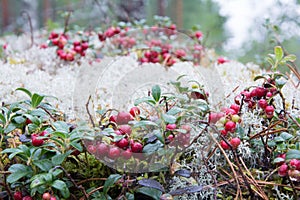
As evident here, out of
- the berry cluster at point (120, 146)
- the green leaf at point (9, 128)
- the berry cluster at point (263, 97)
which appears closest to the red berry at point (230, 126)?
the berry cluster at point (263, 97)

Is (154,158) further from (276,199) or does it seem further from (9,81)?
(9,81)

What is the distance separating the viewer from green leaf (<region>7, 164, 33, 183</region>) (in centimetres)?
84

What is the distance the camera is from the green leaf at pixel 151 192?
0.88m

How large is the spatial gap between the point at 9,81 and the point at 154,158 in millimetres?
950

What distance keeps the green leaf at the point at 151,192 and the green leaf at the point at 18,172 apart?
272 millimetres

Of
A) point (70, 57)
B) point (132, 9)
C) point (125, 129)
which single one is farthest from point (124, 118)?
point (132, 9)

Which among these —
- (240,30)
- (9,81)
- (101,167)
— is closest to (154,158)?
(101,167)

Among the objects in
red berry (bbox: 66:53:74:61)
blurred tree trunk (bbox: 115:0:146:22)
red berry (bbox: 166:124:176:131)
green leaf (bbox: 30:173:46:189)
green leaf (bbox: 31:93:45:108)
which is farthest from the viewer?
blurred tree trunk (bbox: 115:0:146:22)

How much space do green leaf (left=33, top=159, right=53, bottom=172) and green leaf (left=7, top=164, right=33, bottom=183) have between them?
29mm

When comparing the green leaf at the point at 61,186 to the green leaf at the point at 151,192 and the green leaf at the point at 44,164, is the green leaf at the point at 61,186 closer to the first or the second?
the green leaf at the point at 44,164

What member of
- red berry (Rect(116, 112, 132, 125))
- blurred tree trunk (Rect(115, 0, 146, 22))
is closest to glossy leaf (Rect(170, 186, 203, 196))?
red berry (Rect(116, 112, 132, 125))

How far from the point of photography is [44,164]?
868mm

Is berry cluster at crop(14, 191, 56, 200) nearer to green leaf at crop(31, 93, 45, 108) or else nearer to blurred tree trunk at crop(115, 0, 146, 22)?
green leaf at crop(31, 93, 45, 108)

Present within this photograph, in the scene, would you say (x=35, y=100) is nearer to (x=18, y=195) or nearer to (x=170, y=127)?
(x=18, y=195)
